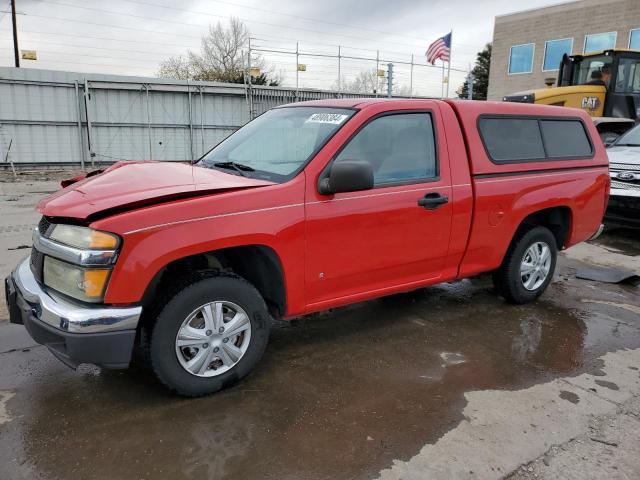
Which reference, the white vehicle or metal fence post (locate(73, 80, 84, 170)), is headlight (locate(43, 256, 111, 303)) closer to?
the white vehicle

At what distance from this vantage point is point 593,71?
42.0 feet

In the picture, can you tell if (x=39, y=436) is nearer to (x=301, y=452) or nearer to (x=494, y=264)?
(x=301, y=452)

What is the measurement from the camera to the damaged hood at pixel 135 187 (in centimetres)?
287

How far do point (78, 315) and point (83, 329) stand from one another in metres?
0.08

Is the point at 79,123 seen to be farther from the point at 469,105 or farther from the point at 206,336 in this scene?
the point at 206,336

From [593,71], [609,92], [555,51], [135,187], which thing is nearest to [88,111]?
[593,71]

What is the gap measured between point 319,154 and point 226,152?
3.37ft

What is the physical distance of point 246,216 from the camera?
3.10 meters

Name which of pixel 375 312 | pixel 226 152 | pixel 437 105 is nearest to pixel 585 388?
pixel 375 312

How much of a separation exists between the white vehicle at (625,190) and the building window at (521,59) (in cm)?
2892

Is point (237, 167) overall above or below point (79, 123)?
below

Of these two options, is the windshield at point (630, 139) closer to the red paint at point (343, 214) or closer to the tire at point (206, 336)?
the red paint at point (343, 214)

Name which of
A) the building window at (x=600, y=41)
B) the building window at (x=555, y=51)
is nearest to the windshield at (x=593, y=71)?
the building window at (x=600, y=41)

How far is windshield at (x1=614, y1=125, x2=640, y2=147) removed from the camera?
870 centimetres
